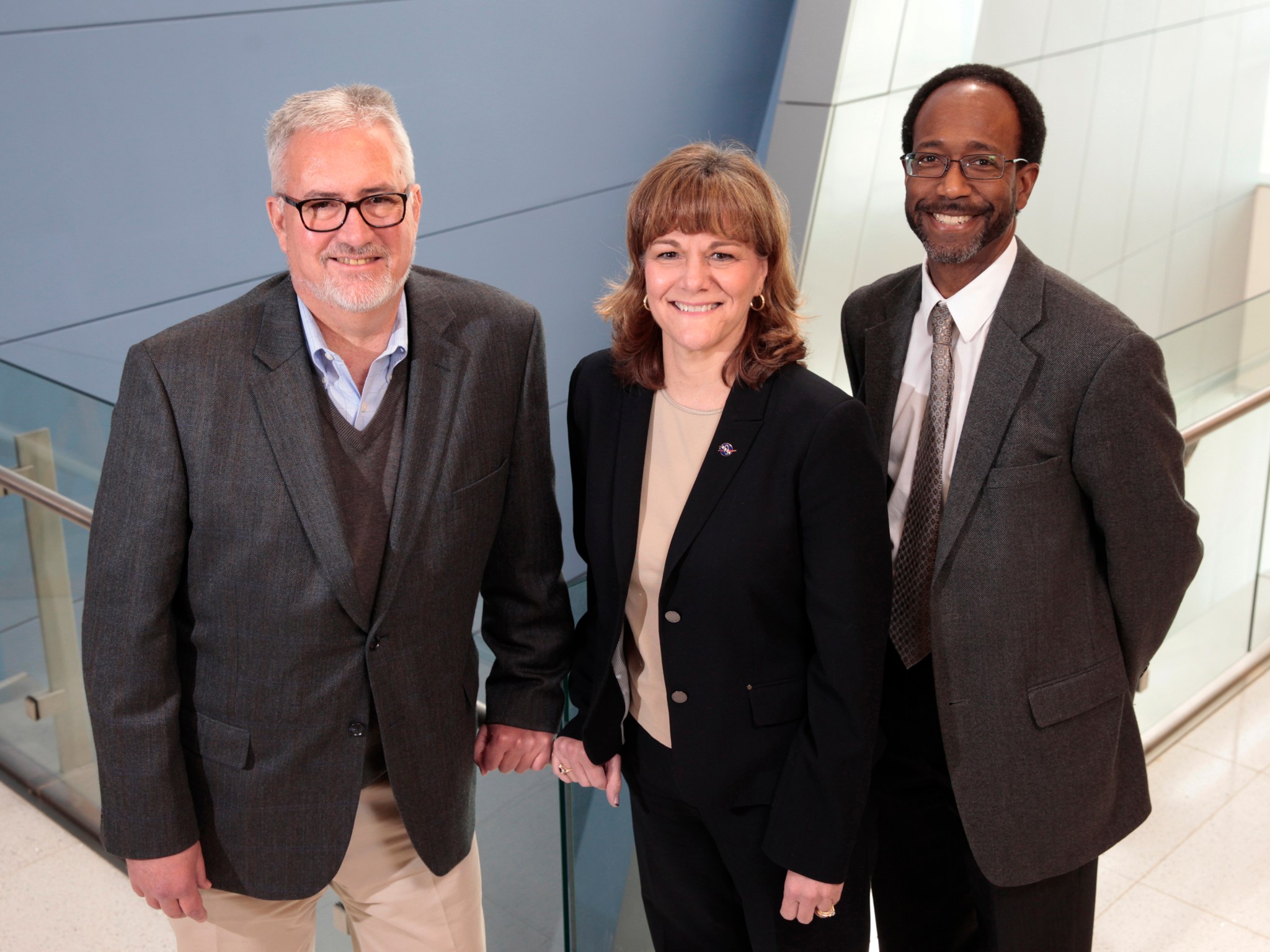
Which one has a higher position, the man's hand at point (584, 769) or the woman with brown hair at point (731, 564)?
the woman with brown hair at point (731, 564)

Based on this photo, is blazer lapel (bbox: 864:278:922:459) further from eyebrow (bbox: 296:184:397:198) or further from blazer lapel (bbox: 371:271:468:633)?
eyebrow (bbox: 296:184:397:198)

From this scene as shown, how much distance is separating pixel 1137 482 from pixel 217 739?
1.50m

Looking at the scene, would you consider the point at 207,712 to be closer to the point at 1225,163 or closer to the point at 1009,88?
the point at 1009,88

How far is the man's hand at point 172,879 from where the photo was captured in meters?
1.78

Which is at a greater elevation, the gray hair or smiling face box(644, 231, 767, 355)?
the gray hair

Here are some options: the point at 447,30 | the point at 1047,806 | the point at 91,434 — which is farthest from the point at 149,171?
the point at 1047,806

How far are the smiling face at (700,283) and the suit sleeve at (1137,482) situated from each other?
1.85 ft

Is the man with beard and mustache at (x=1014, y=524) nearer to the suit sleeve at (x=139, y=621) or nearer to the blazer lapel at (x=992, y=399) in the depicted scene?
the blazer lapel at (x=992, y=399)

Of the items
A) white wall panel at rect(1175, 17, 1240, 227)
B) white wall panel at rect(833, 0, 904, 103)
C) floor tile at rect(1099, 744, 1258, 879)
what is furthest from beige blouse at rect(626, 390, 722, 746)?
white wall panel at rect(1175, 17, 1240, 227)

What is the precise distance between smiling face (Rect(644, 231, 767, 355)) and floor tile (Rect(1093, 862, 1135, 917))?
233 centimetres

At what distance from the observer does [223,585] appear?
1729mm

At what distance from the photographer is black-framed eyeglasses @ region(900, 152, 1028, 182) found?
1861 millimetres

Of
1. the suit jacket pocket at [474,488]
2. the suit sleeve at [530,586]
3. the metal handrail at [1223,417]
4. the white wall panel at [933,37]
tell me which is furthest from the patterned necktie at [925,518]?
the white wall panel at [933,37]

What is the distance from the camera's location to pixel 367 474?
179cm
